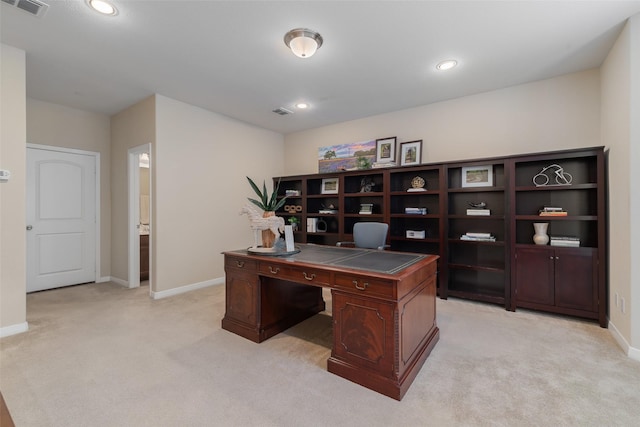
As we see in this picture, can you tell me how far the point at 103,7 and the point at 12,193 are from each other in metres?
1.97

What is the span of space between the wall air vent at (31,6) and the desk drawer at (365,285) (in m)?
2.99

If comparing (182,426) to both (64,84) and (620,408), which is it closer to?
(620,408)

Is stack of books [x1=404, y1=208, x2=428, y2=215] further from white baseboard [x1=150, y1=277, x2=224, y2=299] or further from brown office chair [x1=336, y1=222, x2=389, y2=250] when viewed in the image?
white baseboard [x1=150, y1=277, x2=224, y2=299]

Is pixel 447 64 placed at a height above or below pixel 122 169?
above

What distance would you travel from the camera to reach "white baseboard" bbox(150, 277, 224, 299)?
376cm

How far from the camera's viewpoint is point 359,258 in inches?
97.3

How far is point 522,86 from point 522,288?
2.43m

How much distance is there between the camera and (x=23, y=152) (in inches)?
110

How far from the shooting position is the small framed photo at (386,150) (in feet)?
14.4

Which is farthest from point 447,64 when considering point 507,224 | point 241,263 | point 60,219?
point 60,219

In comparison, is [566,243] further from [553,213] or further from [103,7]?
[103,7]

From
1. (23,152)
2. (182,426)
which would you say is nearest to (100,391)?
(182,426)

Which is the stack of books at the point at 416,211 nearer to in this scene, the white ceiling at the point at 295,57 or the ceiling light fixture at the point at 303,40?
the white ceiling at the point at 295,57

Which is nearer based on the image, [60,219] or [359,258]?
[359,258]
